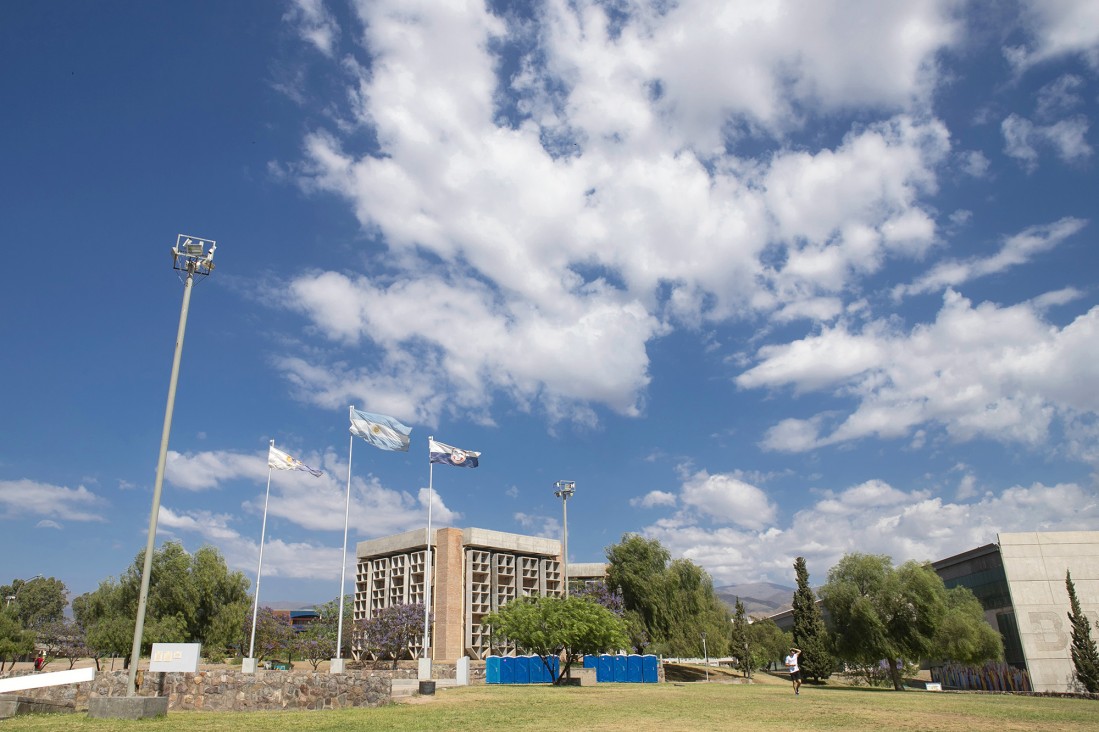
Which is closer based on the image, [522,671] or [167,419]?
[167,419]

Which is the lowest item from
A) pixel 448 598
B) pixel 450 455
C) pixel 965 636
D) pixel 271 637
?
pixel 965 636

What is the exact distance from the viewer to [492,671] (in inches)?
1763

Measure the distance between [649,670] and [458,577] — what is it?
89.1ft

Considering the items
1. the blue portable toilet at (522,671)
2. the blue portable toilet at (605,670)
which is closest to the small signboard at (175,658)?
the blue portable toilet at (522,671)

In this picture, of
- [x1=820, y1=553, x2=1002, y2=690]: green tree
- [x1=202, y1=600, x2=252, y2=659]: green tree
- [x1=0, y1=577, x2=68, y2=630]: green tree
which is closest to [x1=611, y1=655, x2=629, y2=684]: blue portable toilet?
[x1=820, y1=553, x2=1002, y2=690]: green tree

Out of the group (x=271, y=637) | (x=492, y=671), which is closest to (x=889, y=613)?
(x=492, y=671)

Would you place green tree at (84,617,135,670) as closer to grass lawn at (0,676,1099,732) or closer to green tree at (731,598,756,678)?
grass lawn at (0,676,1099,732)

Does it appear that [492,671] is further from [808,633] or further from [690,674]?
[690,674]

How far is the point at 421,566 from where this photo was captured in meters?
72.4

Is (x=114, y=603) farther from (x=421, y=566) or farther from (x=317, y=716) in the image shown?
(x=317, y=716)

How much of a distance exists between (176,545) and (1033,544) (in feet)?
234

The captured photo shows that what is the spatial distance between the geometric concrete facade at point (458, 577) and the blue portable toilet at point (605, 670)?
2225cm

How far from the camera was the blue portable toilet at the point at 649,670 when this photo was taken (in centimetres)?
4731

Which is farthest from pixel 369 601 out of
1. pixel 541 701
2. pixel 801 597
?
pixel 541 701
